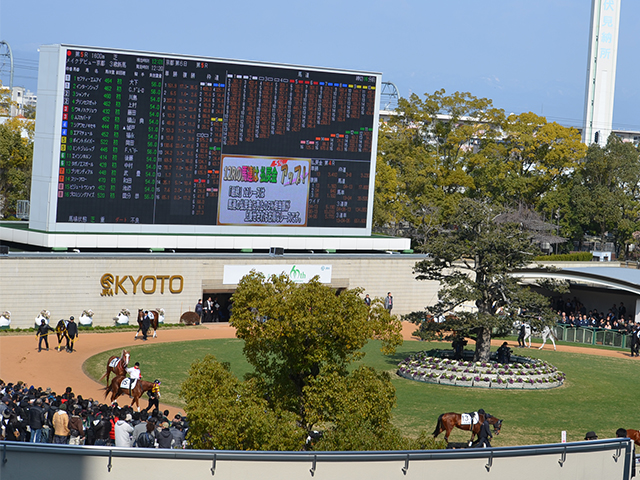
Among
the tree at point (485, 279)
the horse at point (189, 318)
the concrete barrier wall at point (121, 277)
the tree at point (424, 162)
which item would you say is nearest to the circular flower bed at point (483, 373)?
the tree at point (485, 279)

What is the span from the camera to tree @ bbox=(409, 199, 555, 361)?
27812mm

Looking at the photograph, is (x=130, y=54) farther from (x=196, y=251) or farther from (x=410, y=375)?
(x=410, y=375)

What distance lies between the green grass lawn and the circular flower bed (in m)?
0.44

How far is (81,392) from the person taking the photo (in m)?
23.6

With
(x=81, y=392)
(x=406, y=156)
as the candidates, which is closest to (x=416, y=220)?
(x=406, y=156)

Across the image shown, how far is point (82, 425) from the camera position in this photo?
1694cm

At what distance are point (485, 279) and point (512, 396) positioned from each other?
4987 millimetres

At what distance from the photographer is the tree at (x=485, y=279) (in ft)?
91.2

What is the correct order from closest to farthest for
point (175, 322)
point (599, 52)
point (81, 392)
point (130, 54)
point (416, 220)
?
1. point (81, 392)
2. point (130, 54)
3. point (175, 322)
4. point (416, 220)
5. point (599, 52)

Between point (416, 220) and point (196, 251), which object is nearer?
point (196, 251)

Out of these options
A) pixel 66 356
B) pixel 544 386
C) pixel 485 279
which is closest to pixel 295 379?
pixel 544 386

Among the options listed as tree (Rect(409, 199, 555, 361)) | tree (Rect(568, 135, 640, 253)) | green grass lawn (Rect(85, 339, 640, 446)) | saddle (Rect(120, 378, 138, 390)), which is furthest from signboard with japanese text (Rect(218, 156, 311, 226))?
tree (Rect(568, 135, 640, 253))

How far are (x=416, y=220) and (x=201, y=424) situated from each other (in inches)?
1729

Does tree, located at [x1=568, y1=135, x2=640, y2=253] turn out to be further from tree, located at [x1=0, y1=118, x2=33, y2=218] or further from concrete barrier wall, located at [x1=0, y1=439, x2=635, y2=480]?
concrete barrier wall, located at [x1=0, y1=439, x2=635, y2=480]
